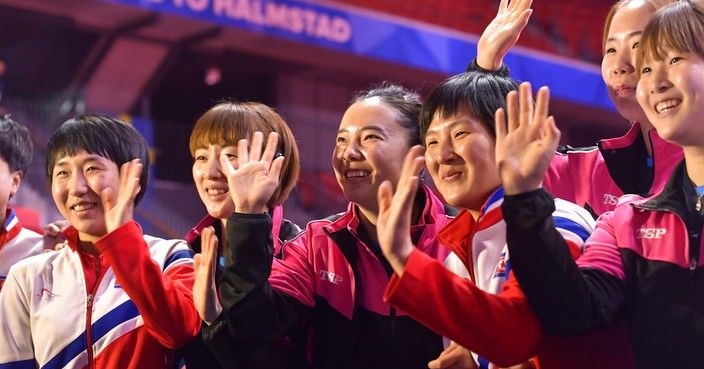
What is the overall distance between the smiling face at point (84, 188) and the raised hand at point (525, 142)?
1.48 metres

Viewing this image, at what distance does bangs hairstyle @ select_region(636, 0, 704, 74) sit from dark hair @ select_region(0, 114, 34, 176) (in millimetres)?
2516

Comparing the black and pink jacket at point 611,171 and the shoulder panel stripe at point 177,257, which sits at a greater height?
the black and pink jacket at point 611,171


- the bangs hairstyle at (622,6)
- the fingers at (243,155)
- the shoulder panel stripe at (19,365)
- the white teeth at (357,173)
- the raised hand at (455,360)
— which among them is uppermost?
the bangs hairstyle at (622,6)

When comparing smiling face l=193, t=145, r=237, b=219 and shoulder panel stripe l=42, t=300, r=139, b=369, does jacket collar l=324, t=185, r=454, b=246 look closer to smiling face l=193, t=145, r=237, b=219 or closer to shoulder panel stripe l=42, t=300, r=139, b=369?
smiling face l=193, t=145, r=237, b=219

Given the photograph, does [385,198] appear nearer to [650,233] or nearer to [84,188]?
[650,233]

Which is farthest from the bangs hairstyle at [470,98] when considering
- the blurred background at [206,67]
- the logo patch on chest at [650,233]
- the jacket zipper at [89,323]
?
the blurred background at [206,67]

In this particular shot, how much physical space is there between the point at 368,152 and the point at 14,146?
63.4 inches

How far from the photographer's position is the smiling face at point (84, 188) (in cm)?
299

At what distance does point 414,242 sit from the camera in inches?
109

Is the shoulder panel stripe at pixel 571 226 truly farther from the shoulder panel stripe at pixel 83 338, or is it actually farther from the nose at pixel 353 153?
the shoulder panel stripe at pixel 83 338

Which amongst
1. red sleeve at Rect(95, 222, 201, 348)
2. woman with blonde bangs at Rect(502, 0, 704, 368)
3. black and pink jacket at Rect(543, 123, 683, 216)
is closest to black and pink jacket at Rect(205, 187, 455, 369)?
red sleeve at Rect(95, 222, 201, 348)

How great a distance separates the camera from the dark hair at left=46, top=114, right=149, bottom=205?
3.08 meters

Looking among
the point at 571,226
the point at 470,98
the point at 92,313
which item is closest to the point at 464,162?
the point at 470,98

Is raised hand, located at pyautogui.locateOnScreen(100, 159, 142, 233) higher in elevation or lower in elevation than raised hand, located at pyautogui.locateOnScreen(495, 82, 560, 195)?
lower
